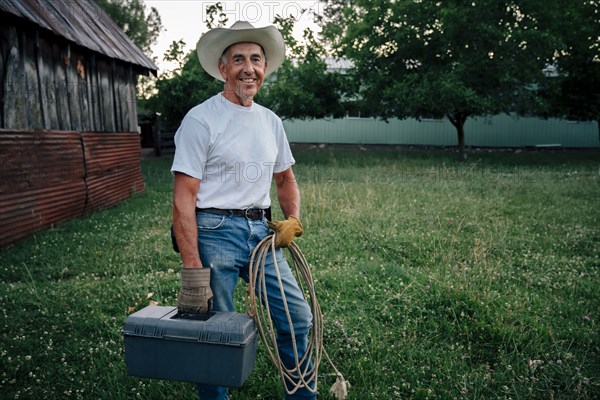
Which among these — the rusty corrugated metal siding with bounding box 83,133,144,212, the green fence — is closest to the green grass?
the rusty corrugated metal siding with bounding box 83,133,144,212

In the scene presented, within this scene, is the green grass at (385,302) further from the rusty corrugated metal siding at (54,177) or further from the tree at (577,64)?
the tree at (577,64)

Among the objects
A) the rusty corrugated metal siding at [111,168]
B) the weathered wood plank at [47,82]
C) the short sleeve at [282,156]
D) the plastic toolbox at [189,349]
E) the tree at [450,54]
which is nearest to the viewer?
the plastic toolbox at [189,349]

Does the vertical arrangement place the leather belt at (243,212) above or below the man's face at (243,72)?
below

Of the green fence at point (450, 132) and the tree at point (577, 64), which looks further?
the green fence at point (450, 132)

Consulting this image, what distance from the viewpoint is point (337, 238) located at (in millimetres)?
7406

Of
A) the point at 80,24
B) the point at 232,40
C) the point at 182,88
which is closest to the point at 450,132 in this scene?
the point at 182,88

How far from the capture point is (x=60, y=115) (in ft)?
30.6

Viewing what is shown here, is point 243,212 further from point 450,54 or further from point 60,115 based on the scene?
point 450,54

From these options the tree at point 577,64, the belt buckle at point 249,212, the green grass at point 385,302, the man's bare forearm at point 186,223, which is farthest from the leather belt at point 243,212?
the tree at point 577,64

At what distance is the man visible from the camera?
2719mm

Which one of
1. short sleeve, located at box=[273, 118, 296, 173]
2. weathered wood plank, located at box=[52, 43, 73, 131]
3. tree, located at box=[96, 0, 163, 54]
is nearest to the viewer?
short sleeve, located at box=[273, 118, 296, 173]

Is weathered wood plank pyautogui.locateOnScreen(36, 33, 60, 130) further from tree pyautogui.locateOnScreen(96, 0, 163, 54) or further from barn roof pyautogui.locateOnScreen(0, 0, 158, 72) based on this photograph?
tree pyautogui.locateOnScreen(96, 0, 163, 54)

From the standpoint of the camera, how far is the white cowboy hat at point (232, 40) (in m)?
2.96

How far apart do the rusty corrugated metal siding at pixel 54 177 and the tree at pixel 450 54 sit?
44.7 ft
